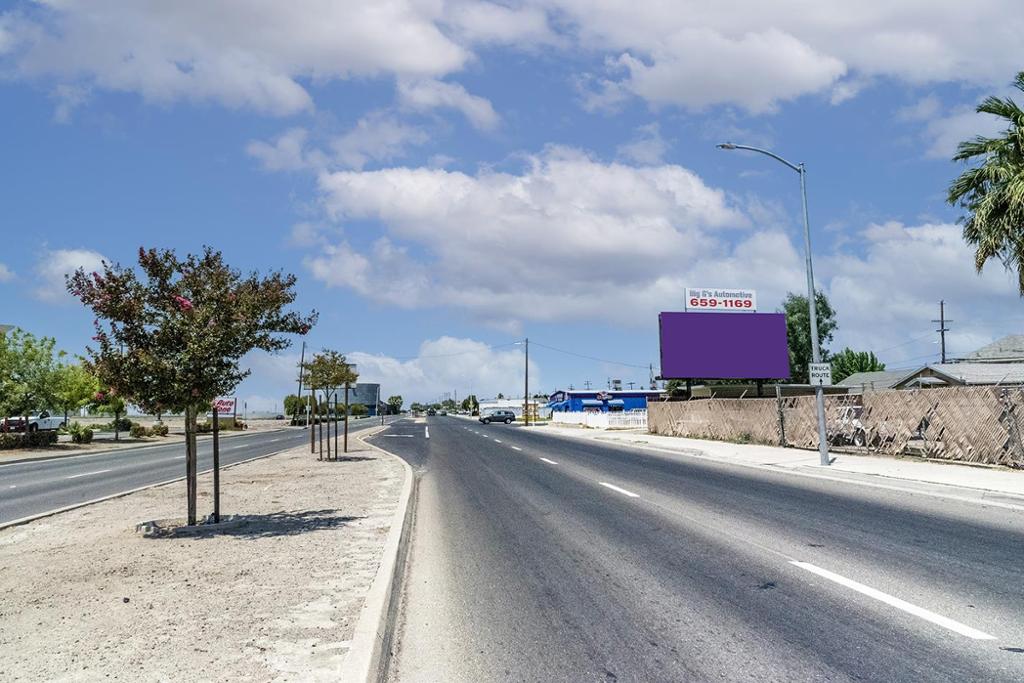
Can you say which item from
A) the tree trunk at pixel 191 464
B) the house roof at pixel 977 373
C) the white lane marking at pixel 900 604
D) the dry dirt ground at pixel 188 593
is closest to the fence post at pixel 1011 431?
Answer: the white lane marking at pixel 900 604

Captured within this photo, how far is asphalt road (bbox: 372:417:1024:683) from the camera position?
5.10 meters

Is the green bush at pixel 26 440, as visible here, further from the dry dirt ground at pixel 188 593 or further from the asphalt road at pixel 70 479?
the dry dirt ground at pixel 188 593

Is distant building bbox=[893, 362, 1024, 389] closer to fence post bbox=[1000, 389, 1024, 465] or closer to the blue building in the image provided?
fence post bbox=[1000, 389, 1024, 465]

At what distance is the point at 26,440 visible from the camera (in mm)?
38500

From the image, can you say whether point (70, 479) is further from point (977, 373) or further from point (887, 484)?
point (977, 373)

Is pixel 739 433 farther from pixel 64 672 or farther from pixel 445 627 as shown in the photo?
pixel 64 672

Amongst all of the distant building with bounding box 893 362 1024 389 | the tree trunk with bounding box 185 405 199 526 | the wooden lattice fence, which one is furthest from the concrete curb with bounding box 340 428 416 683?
the distant building with bounding box 893 362 1024 389

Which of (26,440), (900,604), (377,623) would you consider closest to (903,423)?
(900,604)

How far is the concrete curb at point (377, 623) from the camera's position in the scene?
4.86 metres

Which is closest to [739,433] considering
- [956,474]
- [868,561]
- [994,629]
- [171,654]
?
[956,474]

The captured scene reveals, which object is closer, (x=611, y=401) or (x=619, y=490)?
(x=619, y=490)

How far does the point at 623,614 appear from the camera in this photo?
631cm

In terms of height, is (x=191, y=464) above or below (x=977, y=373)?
below

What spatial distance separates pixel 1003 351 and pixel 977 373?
48.1 ft
